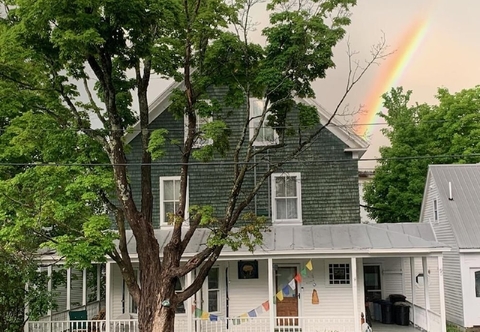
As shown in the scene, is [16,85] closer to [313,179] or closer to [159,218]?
[159,218]

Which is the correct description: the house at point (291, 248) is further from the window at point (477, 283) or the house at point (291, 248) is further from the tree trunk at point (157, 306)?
the tree trunk at point (157, 306)

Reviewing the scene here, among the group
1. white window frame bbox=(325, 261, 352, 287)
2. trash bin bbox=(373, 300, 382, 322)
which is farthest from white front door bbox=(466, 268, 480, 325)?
white window frame bbox=(325, 261, 352, 287)

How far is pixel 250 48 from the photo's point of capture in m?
14.3

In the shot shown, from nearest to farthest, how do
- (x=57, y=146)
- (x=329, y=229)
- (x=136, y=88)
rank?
(x=57, y=146) → (x=136, y=88) → (x=329, y=229)

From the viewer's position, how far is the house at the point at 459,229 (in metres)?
18.8

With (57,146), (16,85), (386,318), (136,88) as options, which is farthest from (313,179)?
(16,85)

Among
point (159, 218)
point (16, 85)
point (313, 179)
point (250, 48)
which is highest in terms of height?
point (250, 48)

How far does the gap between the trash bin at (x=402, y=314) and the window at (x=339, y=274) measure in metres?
2.33

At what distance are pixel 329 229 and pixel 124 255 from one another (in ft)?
24.7

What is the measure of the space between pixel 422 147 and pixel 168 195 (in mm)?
17739

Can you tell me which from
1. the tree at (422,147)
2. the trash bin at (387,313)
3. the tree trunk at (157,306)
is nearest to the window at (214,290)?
the tree trunk at (157,306)

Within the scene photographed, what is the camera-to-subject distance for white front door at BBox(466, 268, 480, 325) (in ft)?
60.8

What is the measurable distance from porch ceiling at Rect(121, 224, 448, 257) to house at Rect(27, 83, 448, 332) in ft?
0.11

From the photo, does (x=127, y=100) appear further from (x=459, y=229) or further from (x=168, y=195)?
(x=459, y=229)
